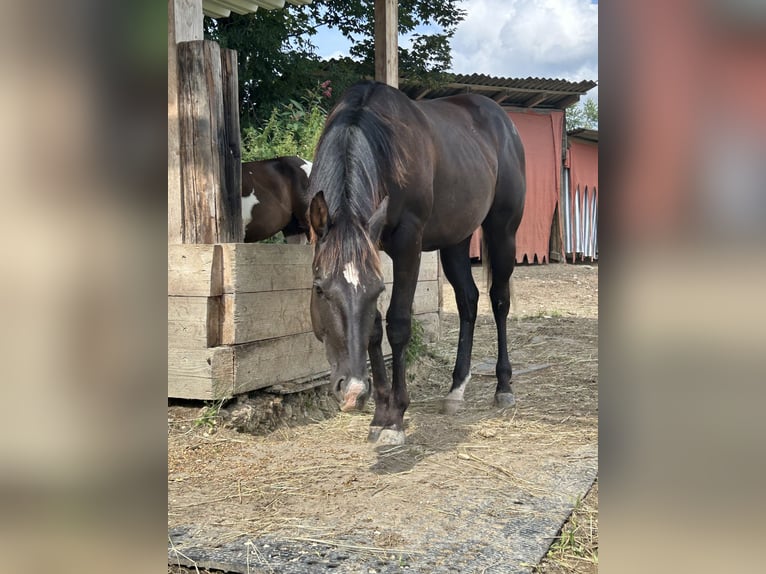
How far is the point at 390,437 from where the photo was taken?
311cm

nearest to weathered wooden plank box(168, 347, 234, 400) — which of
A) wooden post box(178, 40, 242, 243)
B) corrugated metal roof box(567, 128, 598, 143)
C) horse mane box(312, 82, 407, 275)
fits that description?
wooden post box(178, 40, 242, 243)

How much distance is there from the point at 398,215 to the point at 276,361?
1.03 metres

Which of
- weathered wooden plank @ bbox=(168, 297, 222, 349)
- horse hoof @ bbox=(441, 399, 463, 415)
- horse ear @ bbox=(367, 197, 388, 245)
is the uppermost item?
horse ear @ bbox=(367, 197, 388, 245)

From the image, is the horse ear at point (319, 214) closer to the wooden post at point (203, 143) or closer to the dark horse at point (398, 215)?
the dark horse at point (398, 215)

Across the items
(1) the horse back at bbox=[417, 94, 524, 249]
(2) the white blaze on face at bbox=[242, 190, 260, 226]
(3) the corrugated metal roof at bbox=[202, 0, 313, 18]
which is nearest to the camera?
(1) the horse back at bbox=[417, 94, 524, 249]

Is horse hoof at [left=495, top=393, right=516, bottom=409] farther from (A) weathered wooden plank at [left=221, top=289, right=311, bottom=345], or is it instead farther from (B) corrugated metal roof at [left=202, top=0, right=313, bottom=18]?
(B) corrugated metal roof at [left=202, top=0, right=313, bottom=18]

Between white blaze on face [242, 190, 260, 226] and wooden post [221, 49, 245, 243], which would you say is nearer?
wooden post [221, 49, 245, 243]

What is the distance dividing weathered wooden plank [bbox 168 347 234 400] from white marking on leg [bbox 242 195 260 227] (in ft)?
7.90

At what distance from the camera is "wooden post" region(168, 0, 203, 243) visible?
3207 mm
